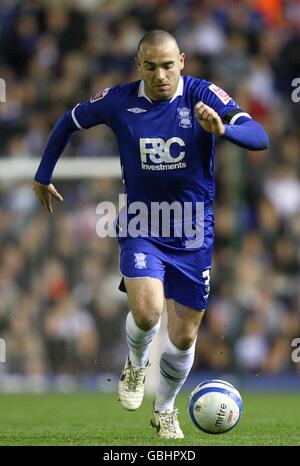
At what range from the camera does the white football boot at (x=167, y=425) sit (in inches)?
310

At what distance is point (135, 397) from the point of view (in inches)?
305

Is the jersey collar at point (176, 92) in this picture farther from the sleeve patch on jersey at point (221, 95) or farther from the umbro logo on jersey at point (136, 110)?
the sleeve patch on jersey at point (221, 95)

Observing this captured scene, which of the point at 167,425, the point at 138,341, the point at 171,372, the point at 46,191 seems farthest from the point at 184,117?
the point at 167,425

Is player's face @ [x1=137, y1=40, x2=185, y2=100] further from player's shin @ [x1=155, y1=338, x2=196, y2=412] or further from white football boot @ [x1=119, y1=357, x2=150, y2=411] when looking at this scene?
white football boot @ [x1=119, y1=357, x2=150, y2=411]

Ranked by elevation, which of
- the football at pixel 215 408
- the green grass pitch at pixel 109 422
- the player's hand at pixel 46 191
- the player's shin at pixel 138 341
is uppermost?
the player's hand at pixel 46 191

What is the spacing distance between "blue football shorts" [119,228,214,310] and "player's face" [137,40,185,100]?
974mm

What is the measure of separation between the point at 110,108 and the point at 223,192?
661 cm

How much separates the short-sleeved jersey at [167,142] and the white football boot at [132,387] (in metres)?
0.86

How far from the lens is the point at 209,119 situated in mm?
7078

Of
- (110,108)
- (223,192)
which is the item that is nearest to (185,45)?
(223,192)

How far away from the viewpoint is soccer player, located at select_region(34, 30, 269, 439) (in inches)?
300

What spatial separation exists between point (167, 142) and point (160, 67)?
0.48 metres

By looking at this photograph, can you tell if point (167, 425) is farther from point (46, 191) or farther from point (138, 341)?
point (46, 191)

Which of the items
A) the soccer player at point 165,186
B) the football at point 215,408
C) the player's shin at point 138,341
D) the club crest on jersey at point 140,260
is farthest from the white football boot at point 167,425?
the club crest on jersey at point 140,260
